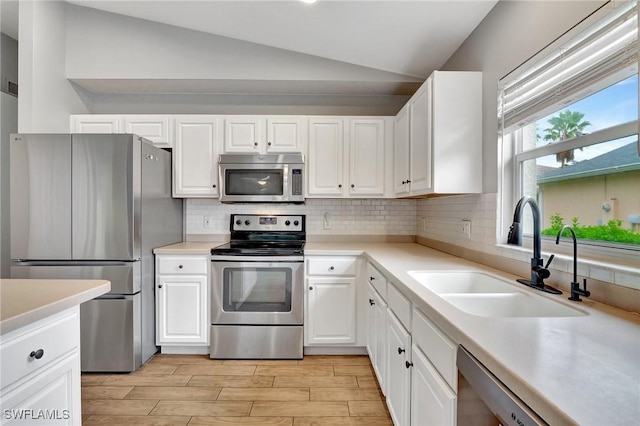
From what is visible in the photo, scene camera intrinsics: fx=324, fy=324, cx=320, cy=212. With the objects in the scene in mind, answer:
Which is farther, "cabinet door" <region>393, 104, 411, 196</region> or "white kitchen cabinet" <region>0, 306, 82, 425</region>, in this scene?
"cabinet door" <region>393, 104, 411, 196</region>

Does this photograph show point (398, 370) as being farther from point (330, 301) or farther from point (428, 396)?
point (330, 301)

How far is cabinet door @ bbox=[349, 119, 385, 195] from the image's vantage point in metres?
2.95

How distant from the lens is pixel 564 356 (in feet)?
2.43

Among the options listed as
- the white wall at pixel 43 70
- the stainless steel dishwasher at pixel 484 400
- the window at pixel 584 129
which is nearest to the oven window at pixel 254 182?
the white wall at pixel 43 70

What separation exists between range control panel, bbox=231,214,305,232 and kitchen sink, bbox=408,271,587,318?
65.8 inches

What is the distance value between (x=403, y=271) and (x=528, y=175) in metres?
0.87

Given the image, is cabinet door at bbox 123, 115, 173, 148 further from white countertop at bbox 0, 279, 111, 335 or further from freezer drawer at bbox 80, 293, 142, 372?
white countertop at bbox 0, 279, 111, 335

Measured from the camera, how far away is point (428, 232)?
293 cm

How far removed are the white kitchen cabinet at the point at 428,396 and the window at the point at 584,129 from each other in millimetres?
849

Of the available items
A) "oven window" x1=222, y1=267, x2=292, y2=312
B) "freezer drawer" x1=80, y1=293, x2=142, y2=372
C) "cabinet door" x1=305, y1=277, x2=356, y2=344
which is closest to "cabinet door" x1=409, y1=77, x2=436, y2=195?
"cabinet door" x1=305, y1=277, x2=356, y2=344

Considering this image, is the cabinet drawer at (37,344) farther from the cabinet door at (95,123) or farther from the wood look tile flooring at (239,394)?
the cabinet door at (95,123)

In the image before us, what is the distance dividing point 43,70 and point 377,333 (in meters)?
3.28

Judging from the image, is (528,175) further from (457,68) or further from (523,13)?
(457,68)

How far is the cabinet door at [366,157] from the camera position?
2.95 meters
